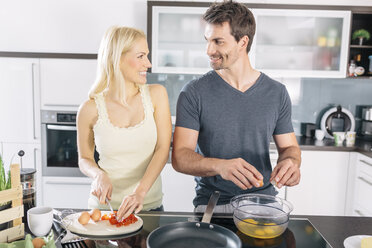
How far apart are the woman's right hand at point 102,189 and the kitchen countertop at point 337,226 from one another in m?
0.15

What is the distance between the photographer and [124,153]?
1.50 metres

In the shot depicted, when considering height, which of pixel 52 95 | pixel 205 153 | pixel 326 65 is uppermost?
pixel 326 65

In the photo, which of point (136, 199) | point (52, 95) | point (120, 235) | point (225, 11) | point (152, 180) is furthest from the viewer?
point (52, 95)

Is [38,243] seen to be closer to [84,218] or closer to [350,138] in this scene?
[84,218]

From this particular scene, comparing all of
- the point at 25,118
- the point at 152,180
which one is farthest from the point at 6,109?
the point at 152,180

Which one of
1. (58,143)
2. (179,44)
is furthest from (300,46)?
(58,143)

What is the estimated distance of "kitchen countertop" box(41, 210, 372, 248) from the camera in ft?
3.63

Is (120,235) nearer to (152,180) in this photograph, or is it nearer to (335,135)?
(152,180)

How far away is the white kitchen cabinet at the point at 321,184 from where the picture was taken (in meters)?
2.84

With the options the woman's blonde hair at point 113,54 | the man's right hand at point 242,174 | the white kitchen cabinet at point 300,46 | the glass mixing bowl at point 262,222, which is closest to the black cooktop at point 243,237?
the glass mixing bowl at point 262,222

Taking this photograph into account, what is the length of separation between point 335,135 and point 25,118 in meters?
2.72

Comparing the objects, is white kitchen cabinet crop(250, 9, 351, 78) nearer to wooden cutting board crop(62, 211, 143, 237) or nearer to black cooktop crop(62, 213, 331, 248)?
black cooktop crop(62, 213, 331, 248)

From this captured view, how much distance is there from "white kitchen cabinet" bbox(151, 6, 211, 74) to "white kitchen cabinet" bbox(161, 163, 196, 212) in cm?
91

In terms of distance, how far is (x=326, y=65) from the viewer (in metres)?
3.03
